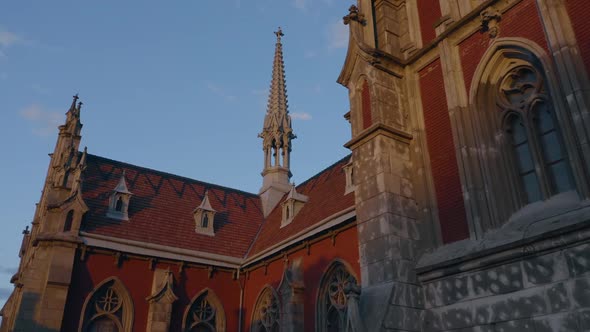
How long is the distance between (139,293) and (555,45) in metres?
16.3

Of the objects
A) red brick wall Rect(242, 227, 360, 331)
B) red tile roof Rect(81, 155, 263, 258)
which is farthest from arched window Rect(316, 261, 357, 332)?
red tile roof Rect(81, 155, 263, 258)

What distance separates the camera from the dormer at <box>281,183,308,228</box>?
21.6 m

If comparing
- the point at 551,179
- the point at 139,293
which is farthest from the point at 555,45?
the point at 139,293

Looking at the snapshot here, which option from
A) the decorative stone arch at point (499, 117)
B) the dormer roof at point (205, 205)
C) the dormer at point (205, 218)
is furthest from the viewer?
the dormer roof at point (205, 205)

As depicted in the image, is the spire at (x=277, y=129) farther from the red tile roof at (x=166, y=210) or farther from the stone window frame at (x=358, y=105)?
the stone window frame at (x=358, y=105)

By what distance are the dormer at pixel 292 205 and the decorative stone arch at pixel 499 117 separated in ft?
42.7

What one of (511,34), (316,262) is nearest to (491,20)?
(511,34)

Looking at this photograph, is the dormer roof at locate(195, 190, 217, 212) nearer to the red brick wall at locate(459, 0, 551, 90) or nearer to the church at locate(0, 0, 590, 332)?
the church at locate(0, 0, 590, 332)

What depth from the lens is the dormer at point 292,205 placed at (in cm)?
2158

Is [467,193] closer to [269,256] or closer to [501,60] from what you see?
[501,60]

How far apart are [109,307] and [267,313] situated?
5862 millimetres

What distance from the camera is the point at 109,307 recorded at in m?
18.2

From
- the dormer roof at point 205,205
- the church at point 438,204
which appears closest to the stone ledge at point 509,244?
the church at point 438,204

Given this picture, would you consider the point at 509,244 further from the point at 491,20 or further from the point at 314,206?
the point at 314,206
